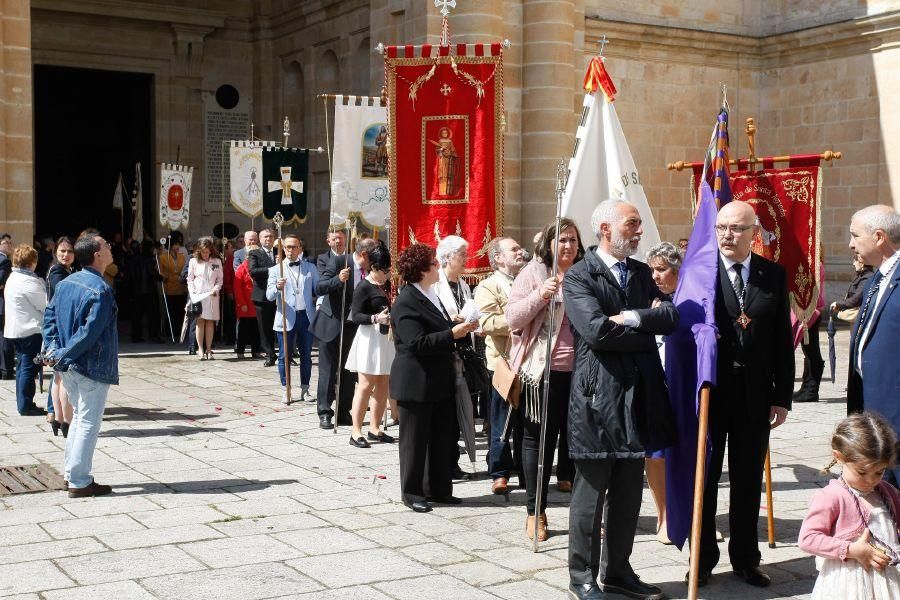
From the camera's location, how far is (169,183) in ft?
60.0

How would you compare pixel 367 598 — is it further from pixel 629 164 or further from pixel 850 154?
pixel 850 154

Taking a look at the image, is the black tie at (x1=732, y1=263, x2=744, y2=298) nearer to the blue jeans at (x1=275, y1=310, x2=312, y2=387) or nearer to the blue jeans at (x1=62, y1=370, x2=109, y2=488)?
the blue jeans at (x1=62, y1=370, x2=109, y2=488)

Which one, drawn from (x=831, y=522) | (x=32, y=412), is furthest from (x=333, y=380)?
(x=831, y=522)

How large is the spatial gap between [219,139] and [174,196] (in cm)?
571

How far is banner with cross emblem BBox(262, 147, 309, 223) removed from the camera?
14.3m

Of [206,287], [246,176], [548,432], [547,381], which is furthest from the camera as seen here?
[246,176]

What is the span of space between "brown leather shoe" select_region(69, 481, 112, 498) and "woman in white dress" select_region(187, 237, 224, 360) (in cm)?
818

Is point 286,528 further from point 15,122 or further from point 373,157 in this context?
point 15,122

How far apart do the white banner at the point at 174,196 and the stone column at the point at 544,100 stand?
5343 millimetres

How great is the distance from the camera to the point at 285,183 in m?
14.3

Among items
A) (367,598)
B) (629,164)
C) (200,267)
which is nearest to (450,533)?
(367,598)

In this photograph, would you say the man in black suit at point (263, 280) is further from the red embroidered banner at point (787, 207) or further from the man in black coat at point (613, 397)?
the man in black coat at point (613, 397)

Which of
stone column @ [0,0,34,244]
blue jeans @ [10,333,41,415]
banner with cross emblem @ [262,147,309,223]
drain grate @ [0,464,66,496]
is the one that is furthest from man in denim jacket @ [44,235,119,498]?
stone column @ [0,0,34,244]

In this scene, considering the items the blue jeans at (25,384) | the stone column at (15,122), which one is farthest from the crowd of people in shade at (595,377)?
the stone column at (15,122)
